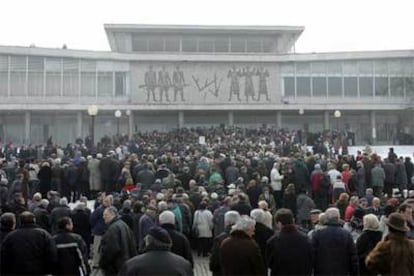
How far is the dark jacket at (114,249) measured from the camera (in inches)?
334

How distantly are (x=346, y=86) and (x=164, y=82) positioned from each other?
45.9 feet

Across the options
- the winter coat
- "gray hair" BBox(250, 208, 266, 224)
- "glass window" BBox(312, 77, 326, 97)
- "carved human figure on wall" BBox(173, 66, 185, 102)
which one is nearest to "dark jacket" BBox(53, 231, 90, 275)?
"gray hair" BBox(250, 208, 266, 224)

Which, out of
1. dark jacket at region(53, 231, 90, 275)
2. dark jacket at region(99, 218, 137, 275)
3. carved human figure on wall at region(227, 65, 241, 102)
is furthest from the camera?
carved human figure on wall at region(227, 65, 241, 102)

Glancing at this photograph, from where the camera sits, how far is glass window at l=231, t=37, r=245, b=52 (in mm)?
48453

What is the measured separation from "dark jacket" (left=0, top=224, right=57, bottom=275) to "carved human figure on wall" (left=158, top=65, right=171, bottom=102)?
37862mm

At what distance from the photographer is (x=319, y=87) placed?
47688mm

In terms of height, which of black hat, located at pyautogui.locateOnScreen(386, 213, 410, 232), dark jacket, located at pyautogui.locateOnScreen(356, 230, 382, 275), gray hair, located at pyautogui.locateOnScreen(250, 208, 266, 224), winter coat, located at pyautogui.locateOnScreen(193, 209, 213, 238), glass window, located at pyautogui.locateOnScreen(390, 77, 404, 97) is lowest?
winter coat, located at pyautogui.locateOnScreen(193, 209, 213, 238)

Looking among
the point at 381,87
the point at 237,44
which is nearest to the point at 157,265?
the point at 237,44

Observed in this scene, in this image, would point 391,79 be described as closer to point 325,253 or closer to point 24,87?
point 24,87

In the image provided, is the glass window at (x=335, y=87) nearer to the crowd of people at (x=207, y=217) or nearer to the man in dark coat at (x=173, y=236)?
the crowd of people at (x=207, y=217)

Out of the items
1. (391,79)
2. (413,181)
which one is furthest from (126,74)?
(413,181)

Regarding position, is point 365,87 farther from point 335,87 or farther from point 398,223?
point 398,223

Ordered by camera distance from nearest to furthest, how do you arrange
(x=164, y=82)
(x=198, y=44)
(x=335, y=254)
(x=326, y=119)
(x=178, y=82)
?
(x=335, y=254), (x=164, y=82), (x=178, y=82), (x=326, y=119), (x=198, y=44)

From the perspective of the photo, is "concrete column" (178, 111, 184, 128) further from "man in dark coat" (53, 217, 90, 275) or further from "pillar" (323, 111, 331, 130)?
"man in dark coat" (53, 217, 90, 275)
